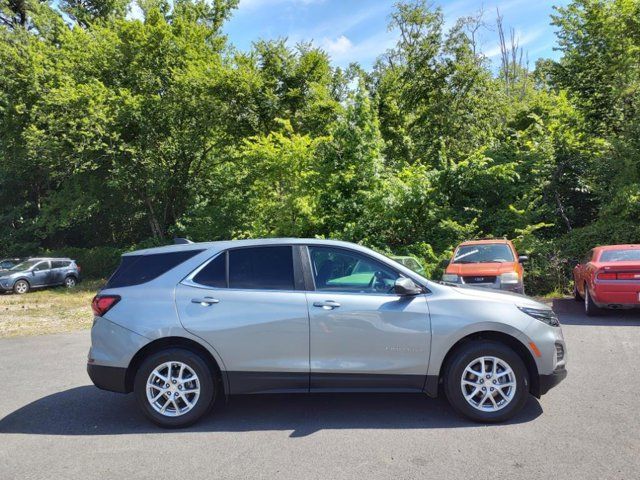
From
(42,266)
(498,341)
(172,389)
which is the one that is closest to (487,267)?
(498,341)

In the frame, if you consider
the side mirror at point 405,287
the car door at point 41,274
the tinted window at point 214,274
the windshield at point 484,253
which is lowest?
the car door at point 41,274

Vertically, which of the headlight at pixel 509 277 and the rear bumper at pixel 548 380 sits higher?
the headlight at pixel 509 277

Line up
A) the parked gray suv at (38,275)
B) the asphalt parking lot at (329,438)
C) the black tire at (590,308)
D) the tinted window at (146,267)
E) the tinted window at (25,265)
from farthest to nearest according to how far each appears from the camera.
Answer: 1. the tinted window at (25,265)
2. the parked gray suv at (38,275)
3. the black tire at (590,308)
4. the tinted window at (146,267)
5. the asphalt parking lot at (329,438)

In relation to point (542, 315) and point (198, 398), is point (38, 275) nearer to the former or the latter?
point (198, 398)

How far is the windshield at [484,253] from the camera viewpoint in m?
11.8

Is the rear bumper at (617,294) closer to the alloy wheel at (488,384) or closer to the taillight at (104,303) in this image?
the alloy wheel at (488,384)

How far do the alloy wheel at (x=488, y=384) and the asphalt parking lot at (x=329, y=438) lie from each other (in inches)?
8.3

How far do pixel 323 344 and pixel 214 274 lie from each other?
1.26 meters

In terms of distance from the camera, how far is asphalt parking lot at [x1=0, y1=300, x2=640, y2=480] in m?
3.91

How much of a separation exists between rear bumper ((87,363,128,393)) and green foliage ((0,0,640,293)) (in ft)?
40.6

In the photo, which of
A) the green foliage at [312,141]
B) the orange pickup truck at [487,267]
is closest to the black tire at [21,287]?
the green foliage at [312,141]

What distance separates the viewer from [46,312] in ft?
48.4

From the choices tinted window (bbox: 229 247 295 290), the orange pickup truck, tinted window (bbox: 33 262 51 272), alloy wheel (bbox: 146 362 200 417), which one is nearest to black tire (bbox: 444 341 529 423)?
tinted window (bbox: 229 247 295 290)

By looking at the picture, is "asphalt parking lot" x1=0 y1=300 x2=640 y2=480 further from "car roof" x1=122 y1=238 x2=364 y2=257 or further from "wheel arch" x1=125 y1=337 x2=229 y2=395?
"car roof" x1=122 y1=238 x2=364 y2=257
